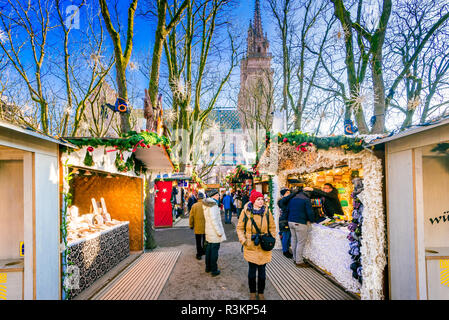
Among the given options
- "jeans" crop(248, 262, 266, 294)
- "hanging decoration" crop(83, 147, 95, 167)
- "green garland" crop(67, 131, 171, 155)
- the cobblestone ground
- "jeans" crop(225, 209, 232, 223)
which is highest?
"green garland" crop(67, 131, 171, 155)

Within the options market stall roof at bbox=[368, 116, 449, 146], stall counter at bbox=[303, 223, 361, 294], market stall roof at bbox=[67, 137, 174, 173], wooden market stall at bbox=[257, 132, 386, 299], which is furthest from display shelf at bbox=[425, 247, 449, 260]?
market stall roof at bbox=[67, 137, 174, 173]

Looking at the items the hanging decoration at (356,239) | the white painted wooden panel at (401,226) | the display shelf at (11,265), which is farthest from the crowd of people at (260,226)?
the display shelf at (11,265)

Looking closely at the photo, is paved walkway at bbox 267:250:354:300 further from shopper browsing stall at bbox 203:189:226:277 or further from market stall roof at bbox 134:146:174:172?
market stall roof at bbox 134:146:174:172

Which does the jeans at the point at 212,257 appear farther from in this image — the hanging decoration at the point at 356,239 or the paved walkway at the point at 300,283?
the hanging decoration at the point at 356,239

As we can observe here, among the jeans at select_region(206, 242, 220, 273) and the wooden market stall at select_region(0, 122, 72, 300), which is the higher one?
the wooden market stall at select_region(0, 122, 72, 300)

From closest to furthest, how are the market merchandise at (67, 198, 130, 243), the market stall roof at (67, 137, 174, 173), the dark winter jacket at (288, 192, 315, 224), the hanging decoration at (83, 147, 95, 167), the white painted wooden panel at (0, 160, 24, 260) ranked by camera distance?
the white painted wooden panel at (0, 160, 24, 260)
the hanging decoration at (83, 147, 95, 167)
the market merchandise at (67, 198, 130, 243)
the dark winter jacket at (288, 192, 315, 224)
the market stall roof at (67, 137, 174, 173)

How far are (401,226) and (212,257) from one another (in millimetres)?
3452

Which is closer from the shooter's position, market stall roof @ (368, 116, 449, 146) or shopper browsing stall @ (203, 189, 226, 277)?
market stall roof @ (368, 116, 449, 146)

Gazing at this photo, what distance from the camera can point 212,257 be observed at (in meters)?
4.80

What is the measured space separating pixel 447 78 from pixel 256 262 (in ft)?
32.7

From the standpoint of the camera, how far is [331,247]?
441cm

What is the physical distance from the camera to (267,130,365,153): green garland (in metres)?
3.79

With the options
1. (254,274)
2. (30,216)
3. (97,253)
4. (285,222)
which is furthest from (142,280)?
(285,222)

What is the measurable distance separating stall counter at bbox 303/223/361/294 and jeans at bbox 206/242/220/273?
2.23 metres
